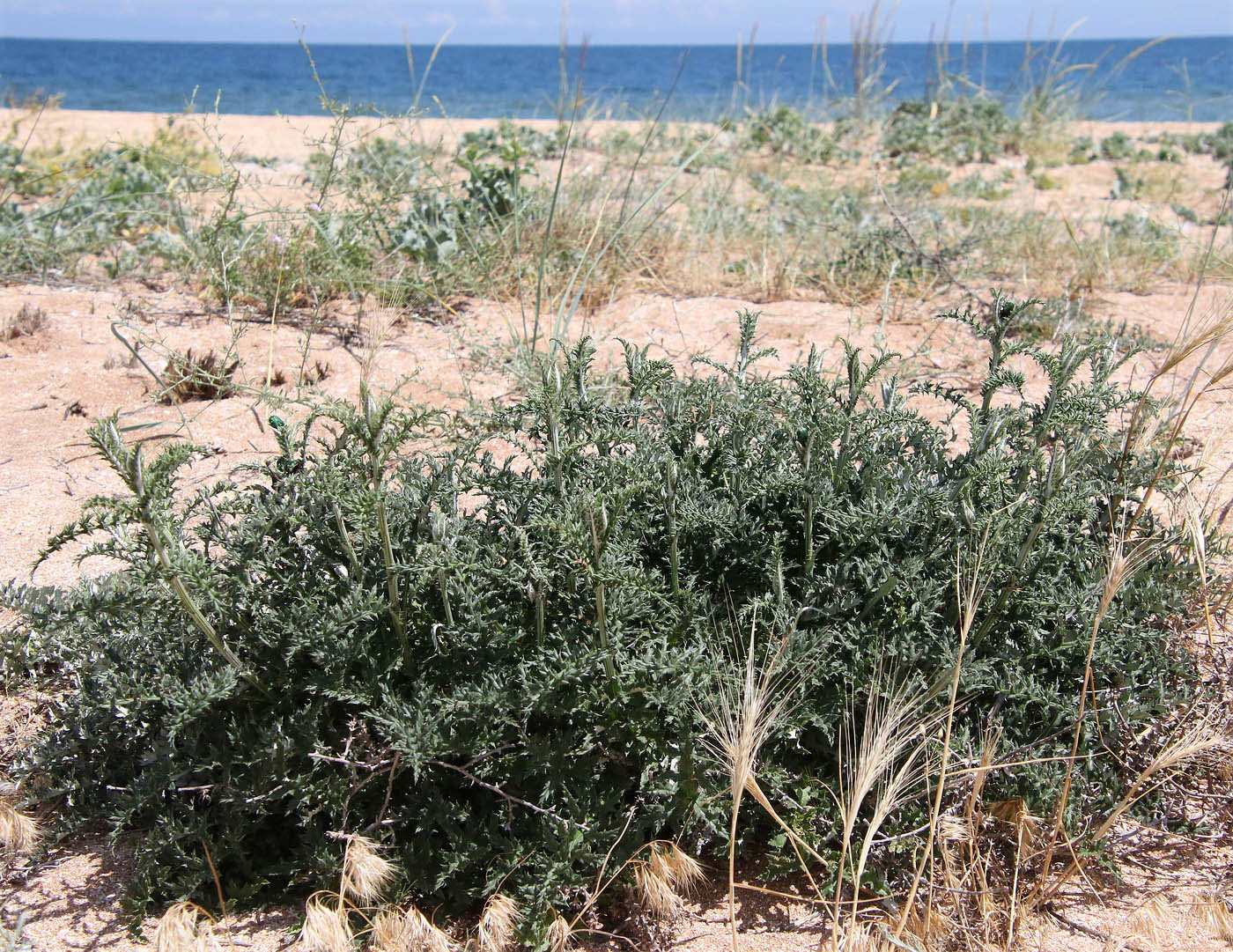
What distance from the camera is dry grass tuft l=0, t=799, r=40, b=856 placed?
6.42 feet

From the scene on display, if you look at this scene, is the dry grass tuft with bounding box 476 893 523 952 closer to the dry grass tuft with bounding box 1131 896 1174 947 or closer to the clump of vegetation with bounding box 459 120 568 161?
the dry grass tuft with bounding box 1131 896 1174 947

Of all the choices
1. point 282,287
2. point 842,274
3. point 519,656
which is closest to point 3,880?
point 519,656

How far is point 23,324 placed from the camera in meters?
4.36

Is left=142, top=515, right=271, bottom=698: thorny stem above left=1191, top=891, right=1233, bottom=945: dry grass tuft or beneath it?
above

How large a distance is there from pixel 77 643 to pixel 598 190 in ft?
14.3

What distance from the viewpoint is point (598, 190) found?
5727 mm

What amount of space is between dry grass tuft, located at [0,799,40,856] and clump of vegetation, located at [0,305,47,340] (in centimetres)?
311

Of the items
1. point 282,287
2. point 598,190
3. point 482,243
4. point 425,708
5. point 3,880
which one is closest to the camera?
point 425,708

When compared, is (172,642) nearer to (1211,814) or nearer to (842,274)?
(1211,814)

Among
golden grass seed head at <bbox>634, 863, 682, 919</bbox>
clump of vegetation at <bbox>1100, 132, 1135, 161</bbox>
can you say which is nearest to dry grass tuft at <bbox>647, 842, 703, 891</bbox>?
golden grass seed head at <bbox>634, 863, 682, 919</bbox>

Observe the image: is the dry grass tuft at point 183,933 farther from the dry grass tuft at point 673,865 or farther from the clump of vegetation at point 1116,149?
the clump of vegetation at point 1116,149

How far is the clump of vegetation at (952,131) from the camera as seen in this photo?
10.0 m

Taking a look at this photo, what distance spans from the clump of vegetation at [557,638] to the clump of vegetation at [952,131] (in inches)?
345

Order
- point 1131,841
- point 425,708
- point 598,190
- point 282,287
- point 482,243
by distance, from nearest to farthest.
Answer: point 425,708
point 1131,841
point 282,287
point 482,243
point 598,190
